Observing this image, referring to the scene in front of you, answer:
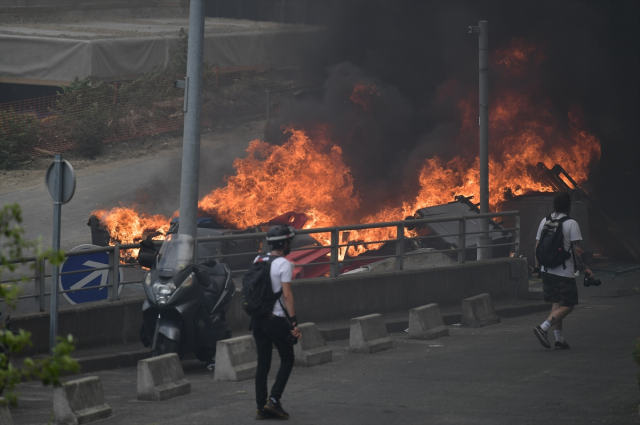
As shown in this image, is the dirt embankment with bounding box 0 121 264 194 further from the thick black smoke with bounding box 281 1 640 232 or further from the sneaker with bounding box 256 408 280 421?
the sneaker with bounding box 256 408 280 421

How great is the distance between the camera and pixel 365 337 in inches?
400

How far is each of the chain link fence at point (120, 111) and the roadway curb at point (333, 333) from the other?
12.9 metres

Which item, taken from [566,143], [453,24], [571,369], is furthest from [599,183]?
[571,369]

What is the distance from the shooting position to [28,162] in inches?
859

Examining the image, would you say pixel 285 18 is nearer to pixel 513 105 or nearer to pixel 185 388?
pixel 513 105

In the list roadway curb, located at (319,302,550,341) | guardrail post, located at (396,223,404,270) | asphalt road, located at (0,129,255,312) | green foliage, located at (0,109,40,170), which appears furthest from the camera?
green foliage, located at (0,109,40,170)

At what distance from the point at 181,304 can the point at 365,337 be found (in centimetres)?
251

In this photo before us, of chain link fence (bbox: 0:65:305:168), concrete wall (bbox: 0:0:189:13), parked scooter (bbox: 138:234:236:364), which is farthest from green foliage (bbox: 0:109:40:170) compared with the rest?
Answer: parked scooter (bbox: 138:234:236:364)

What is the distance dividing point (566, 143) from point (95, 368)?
1796cm

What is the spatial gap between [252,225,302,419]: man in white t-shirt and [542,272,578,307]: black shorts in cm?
403

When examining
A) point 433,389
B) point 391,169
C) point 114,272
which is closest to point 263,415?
point 433,389

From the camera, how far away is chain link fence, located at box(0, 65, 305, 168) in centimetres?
2220

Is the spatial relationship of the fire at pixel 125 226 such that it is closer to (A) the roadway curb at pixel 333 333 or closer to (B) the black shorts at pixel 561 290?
(A) the roadway curb at pixel 333 333

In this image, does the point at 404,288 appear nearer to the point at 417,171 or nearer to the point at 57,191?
the point at 57,191
